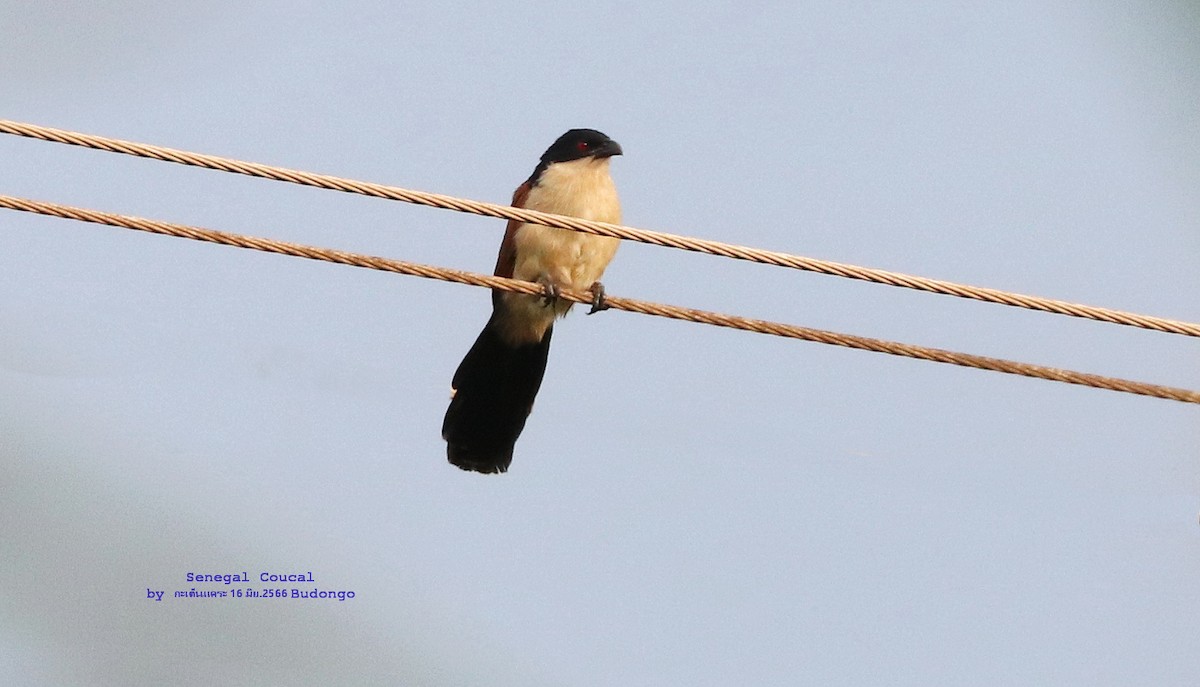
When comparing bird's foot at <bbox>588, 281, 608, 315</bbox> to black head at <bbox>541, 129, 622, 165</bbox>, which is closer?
bird's foot at <bbox>588, 281, 608, 315</bbox>

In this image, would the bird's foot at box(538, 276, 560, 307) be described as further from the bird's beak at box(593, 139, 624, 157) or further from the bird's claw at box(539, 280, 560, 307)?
the bird's beak at box(593, 139, 624, 157)

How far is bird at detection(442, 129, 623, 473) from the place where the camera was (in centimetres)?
650

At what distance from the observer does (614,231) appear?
14.3ft

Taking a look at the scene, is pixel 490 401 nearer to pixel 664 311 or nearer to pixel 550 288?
pixel 550 288

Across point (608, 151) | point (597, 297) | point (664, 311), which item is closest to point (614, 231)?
point (664, 311)

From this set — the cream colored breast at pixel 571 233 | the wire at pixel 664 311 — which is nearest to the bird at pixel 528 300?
the cream colored breast at pixel 571 233

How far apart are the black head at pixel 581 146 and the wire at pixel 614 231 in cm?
218

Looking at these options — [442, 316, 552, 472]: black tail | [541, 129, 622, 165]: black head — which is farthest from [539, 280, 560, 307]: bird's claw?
[541, 129, 622, 165]: black head

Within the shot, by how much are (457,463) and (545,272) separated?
3.59ft

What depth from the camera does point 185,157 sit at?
13.0 feet

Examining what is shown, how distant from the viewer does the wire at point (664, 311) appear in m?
4.11

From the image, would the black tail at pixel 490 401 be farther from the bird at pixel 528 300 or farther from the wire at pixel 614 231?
the wire at pixel 614 231

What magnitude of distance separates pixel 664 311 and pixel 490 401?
8.39ft

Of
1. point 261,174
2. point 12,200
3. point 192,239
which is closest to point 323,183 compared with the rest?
point 261,174
